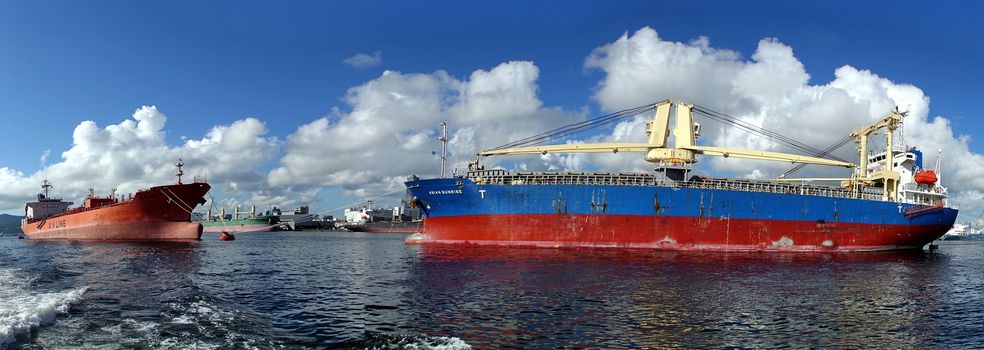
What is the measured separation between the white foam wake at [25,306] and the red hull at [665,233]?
2424 centimetres

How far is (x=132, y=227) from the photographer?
47375 mm

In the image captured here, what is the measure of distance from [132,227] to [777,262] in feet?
162

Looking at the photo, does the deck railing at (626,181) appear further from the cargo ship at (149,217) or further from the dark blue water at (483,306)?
the cargo ship at (149,217)

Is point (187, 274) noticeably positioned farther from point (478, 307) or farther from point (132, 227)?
point (132, 227)

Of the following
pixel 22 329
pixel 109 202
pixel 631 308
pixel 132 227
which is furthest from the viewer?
pixel 109 202

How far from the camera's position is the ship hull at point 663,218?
36.5 m

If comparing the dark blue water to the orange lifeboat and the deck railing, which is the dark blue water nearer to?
the deck railing

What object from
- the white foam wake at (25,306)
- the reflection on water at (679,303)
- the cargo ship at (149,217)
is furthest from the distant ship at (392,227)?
the white foam wake at (25,306)

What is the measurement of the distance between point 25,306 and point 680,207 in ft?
109

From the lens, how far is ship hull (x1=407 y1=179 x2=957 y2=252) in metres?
36.5

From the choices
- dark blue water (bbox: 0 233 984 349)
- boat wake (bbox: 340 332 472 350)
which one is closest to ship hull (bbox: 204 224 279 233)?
dark blue water (bbox: 0 233 984 349)

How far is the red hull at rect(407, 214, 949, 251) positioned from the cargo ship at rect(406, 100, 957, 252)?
7 cm

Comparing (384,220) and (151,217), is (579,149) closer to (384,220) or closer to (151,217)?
(151,217)

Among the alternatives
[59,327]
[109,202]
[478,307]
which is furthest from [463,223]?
[109,202]
